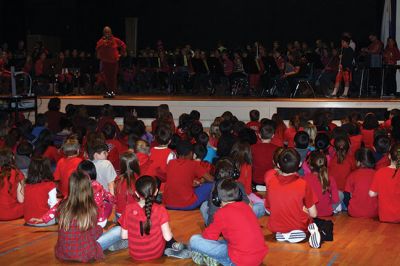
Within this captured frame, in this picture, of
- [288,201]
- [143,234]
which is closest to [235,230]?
[143,234]

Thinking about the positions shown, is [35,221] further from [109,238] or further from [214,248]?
[214,248]

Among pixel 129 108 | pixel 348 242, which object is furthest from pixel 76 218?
pixel 129 108

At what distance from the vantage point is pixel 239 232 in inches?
179

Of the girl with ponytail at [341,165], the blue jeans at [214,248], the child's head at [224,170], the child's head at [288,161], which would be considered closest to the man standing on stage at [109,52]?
the girl with ponytail at [341,165]

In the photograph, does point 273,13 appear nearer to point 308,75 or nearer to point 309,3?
point 309,3

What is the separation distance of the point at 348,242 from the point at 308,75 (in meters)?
9.42

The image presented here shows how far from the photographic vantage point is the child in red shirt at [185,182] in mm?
6559

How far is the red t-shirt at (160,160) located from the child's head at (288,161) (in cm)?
177

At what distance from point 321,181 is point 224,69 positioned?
990cm

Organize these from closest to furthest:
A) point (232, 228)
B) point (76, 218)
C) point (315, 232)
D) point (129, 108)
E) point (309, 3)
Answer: point (232, 228) → point (76, 218) → point (315, 232) → point (129, 108) → point (309, 3)

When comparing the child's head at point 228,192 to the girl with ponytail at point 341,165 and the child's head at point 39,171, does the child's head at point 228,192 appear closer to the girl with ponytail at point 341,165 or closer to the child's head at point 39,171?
the child's head at point 39,171

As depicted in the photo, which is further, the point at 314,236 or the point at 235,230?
the point at 314,236

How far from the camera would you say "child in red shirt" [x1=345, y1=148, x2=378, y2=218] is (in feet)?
20.9

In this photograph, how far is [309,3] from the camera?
62.0 feet
